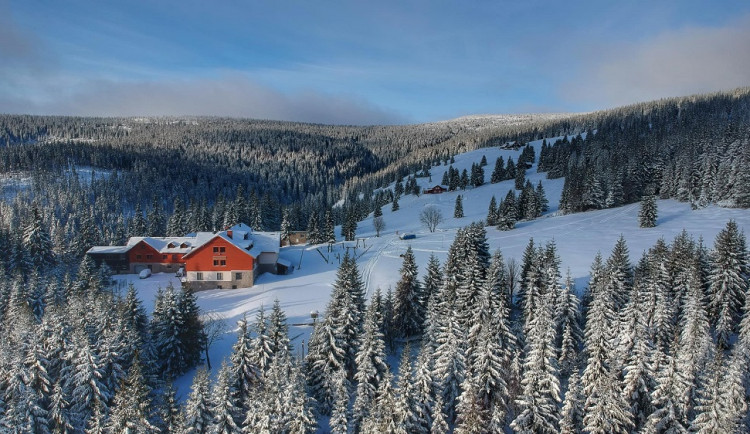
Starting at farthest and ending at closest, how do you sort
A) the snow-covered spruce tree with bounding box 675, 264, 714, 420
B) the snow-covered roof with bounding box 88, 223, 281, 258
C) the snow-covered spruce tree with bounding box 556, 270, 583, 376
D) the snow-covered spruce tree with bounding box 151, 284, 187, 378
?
1. the snow-covered roof with bounding box 88, 223, 281, 258
2. the snow-covered spruce tree with bounding box 151, 284, 187, 378
3. the snow-covered spruce tree with bounding box 556, 270, 583, 376
4. the snow-covered spruce tree with bounding box 675, 264, 714, 420

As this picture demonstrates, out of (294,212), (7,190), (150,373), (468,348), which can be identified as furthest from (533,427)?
(7,190)

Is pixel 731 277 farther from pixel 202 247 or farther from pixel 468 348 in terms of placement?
pixel 202 247

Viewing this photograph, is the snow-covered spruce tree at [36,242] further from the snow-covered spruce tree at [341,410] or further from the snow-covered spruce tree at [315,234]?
the snow-covered spruce tree at [341,410]

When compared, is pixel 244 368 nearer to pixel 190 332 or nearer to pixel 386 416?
pixel 190 332

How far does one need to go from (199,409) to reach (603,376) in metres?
25.7

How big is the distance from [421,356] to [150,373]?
21.7m

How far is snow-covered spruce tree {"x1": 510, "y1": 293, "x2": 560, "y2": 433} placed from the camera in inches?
1016

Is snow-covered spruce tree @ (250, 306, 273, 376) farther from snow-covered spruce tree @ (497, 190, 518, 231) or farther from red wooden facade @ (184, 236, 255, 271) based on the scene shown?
snow-covered spruce tree @ (497, 190, 518, 231)

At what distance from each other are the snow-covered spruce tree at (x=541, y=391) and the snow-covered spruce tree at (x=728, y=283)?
1690 cm

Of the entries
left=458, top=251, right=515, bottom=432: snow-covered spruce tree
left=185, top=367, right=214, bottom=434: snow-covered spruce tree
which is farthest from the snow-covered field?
left=458, top=251, right=515, bottom=432: snow-covered spruce tree

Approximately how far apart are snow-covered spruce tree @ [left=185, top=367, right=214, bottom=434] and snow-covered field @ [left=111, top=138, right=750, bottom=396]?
9587mm

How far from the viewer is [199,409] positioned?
25.4m

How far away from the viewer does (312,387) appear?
31406 millimetres

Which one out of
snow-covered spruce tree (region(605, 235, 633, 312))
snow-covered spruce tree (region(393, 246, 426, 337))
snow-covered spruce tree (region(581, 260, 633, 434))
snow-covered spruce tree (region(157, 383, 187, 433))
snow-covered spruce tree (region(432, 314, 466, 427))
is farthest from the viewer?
snow-covered spruce tree (region(393, 246, 426, 337))
